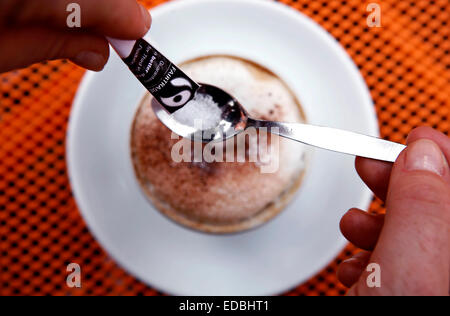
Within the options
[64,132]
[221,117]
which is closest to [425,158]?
[221,117]

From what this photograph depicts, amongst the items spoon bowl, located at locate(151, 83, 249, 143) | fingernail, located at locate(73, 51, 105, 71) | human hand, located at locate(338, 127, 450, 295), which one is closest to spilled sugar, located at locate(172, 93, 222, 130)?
spoon bowl, located at locate(151, 83, 249, 143)

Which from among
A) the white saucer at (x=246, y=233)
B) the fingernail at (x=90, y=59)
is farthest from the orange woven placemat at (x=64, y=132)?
the fingernail at (x=90, y=59)

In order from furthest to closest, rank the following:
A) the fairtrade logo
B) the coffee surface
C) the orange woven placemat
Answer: the orange woven placemat, the coffee surface, the fairtrade logo

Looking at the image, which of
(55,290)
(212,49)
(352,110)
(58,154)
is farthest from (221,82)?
(55,290)

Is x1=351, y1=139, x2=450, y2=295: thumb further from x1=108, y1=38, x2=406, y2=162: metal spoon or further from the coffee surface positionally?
the coffee surface

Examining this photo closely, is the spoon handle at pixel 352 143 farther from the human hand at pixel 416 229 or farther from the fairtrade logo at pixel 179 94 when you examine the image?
the fairtrade logo at pixel 179 94

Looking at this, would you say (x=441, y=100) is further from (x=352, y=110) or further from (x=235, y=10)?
(x=235, y=10)

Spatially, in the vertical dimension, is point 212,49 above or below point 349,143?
above

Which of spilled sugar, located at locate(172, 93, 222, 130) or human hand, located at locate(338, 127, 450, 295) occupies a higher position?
spilled sugar, located at locate(172, 93, 222, 130)
